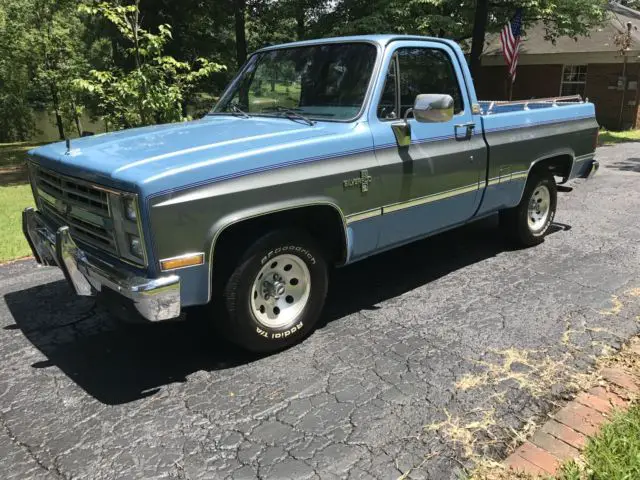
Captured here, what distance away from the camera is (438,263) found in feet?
18.6

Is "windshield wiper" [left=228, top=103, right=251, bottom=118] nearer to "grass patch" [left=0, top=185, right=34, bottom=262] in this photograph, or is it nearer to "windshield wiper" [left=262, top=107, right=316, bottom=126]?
"windshield wiper" [left=262, top=107, right=316, bottom=126]

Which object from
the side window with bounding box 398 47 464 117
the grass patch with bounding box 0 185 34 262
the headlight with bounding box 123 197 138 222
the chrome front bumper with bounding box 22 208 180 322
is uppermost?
the side window with bounding box 398 47 464 117

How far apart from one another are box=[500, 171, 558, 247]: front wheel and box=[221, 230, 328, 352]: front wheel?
2.80 m

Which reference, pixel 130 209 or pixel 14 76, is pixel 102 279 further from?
pixel 14 76

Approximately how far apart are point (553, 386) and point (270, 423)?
175cm

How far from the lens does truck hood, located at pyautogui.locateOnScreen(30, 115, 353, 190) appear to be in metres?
3.10

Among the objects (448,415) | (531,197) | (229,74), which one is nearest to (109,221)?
(448,415)

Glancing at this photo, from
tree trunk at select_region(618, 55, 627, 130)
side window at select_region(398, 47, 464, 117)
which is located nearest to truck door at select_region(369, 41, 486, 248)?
side window at select_region(398, 47, 464, 117)

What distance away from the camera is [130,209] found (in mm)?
3016

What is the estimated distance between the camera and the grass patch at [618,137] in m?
17.1

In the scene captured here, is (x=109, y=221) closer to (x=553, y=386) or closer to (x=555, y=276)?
(x=553, y=386)

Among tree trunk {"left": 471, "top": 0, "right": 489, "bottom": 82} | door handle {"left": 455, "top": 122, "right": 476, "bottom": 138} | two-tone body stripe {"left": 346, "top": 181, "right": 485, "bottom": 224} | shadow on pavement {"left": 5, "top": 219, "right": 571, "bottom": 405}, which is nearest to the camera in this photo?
shadow on pavement {"left": 5, "top": 219, "right": 571, "bottom": 405}

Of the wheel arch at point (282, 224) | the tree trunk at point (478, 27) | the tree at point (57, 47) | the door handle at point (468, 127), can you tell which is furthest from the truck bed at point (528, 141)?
the tree at point (57, 47)

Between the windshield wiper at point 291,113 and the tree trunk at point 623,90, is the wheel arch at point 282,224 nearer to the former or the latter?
the windshield wiper at point 291,113
